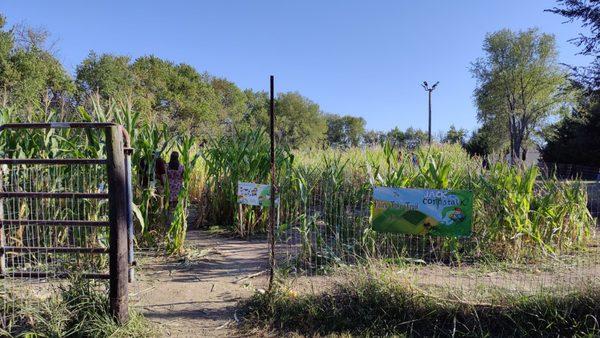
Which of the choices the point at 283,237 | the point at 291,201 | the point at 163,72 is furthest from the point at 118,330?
the point at 163,72

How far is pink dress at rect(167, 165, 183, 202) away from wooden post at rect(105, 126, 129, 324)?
285 cm

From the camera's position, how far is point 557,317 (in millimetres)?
3789

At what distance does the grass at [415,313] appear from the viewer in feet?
12.4

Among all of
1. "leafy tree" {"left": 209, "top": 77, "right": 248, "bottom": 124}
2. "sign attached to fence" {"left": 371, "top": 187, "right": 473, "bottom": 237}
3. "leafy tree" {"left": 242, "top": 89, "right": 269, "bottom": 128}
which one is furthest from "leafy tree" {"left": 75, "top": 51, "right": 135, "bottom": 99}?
"sign attached to fence" {"left": 371, "top": 187, "right": 473, "bottom": 237}

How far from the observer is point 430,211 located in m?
4.62

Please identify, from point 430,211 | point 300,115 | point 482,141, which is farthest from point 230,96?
point 430,211

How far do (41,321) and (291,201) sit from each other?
4.00 metres

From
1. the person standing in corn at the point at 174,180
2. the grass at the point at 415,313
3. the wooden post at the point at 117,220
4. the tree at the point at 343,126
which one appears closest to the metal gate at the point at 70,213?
the wooden post at the point at 117,220

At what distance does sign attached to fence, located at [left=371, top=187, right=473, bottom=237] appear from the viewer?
4578 millimetres

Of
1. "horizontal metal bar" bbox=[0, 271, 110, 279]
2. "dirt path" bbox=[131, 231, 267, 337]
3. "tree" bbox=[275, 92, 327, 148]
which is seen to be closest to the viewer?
"horizontal metal bar" bbox=[0, 271, 110, 279]

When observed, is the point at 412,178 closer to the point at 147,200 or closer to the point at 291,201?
the point at 291,201

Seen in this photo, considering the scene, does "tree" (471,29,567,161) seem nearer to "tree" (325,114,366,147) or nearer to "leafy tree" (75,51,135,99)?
"leafy tree" (75,51,135,99)

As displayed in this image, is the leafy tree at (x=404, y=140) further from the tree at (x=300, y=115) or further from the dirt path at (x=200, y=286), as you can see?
the tree at (x=300, y=115)

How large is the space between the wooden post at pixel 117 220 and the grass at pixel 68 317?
4.8 inches
